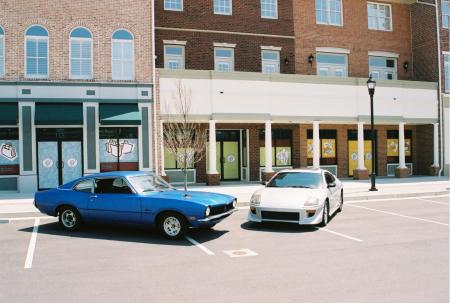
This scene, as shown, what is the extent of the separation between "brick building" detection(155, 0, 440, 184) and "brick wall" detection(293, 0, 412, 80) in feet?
0.20

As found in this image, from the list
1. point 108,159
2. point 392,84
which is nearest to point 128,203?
point 108,159

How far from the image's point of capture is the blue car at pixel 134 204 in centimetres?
900

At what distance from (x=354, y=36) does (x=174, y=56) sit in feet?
35.6

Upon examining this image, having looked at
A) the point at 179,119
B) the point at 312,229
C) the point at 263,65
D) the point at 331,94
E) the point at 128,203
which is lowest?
the point at 312,229

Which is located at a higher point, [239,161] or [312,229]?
[239,161]

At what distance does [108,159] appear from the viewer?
18844 mm

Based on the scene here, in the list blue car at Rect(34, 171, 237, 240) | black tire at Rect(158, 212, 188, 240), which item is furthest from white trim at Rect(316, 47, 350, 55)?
black tire at Rect(158, 212, 188, 240)

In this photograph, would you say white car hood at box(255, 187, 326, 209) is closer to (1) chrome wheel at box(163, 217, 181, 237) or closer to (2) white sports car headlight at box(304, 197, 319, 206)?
(2) white sports car headlight at box(304, 197, 319, 206)

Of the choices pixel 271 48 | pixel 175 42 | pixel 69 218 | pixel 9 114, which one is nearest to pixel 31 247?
pixel 69 218

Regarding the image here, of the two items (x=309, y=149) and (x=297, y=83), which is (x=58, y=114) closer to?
(x=297, y=83)

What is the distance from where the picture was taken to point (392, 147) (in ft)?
87.1

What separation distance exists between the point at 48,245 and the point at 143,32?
12.7m

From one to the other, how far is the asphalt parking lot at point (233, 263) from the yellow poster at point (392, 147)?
15816mm

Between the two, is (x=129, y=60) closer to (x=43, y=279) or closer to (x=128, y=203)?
(x=128, y=203)
